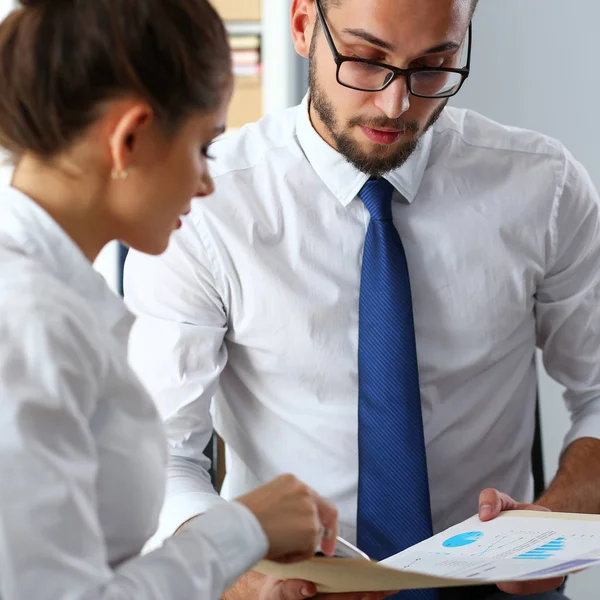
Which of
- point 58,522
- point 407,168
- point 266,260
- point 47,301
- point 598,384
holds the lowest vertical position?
point 598,384

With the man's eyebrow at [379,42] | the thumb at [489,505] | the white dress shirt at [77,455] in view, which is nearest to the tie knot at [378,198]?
the man's eyebrow at [379,42]

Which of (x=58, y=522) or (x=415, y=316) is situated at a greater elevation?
(x=58, y=522)

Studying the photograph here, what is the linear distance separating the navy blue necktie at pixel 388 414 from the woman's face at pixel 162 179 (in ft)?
2.06

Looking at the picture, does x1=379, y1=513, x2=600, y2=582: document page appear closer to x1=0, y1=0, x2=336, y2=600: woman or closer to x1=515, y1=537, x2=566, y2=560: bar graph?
x1=515, y1=537, x2=566, y2=560: bar graph

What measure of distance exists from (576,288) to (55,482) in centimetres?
117

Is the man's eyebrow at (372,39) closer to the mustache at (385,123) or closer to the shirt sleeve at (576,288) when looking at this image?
the mustache at (385,123)

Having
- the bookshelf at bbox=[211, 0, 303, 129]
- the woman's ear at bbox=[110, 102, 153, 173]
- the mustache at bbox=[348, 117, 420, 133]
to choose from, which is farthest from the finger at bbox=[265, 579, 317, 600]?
the bookshelf at bbox=[211, 0, 303, 129]

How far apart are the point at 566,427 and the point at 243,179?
4.21ft

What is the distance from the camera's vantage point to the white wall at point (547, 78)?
232cm

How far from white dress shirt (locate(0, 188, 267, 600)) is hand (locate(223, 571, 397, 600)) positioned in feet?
1.13

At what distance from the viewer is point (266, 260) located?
1.52m

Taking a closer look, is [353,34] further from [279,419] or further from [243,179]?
[279,419]

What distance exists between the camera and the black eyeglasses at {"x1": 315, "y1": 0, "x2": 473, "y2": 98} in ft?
4.63

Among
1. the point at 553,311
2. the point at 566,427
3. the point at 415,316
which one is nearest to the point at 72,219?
the point at 415,316
